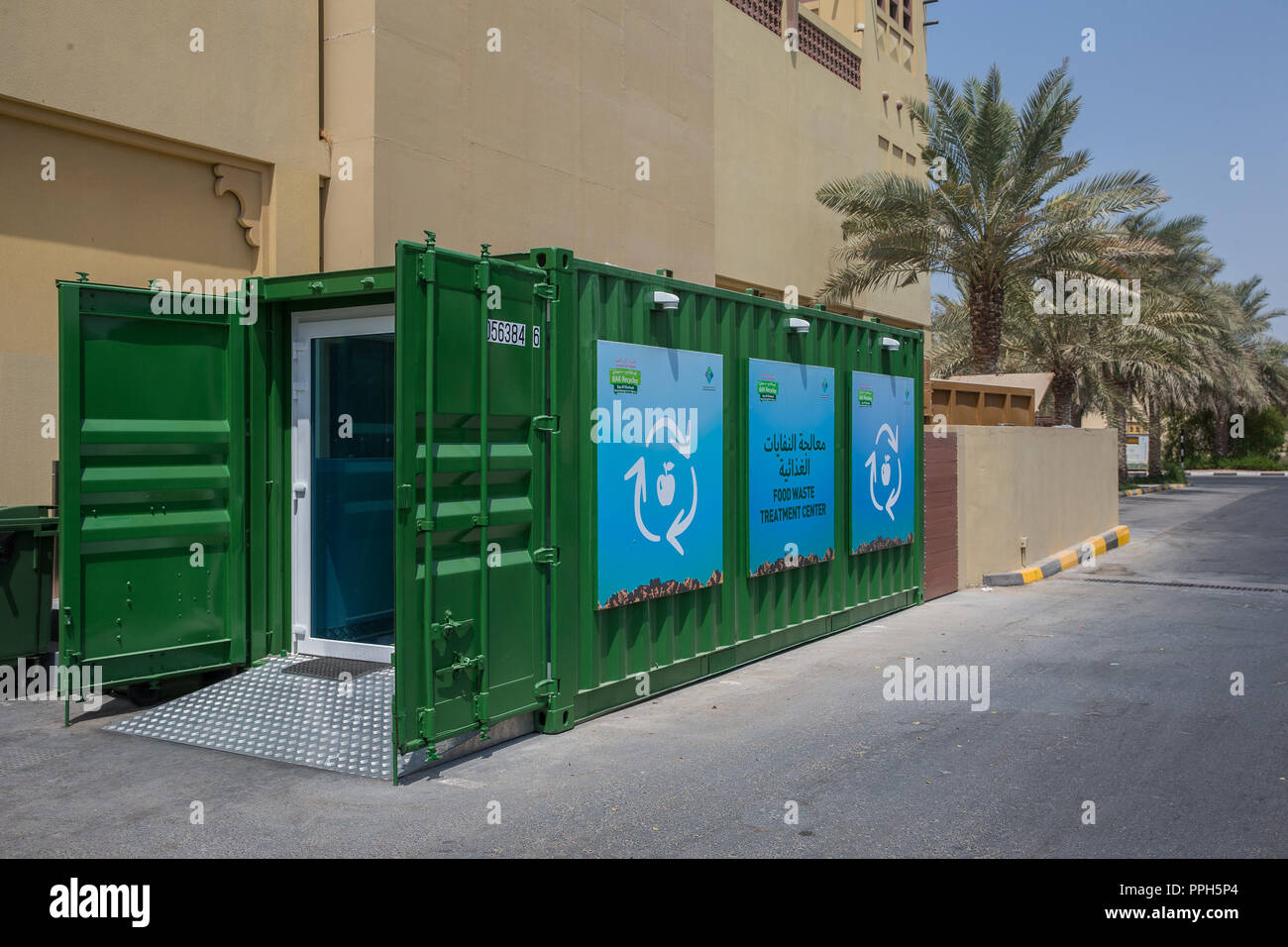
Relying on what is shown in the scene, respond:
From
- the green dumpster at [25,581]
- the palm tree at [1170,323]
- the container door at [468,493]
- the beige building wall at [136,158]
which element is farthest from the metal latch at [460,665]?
the palm tree at [1170,323]

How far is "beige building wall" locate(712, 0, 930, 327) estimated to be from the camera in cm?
1833

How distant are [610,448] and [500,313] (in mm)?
1346

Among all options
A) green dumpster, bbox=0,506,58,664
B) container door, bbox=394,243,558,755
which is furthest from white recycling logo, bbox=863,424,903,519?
green dumpster, bbox=0,506,58,664

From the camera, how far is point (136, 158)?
9.48 meters

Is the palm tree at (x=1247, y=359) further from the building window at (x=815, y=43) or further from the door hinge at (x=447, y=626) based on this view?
the door hinge at (x=447, y=626)

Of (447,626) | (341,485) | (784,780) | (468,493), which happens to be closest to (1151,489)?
(341,485)

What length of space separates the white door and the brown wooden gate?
6.70 metres

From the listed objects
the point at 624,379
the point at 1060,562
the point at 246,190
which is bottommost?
the point at 1060,562

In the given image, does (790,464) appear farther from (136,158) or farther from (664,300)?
(136,158)

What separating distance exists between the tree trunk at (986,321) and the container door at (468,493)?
1718 centimetres

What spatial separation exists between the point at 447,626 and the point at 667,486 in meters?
2.41

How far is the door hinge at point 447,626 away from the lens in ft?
19.9

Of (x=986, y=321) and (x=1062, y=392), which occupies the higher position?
(x=986, y=321)
